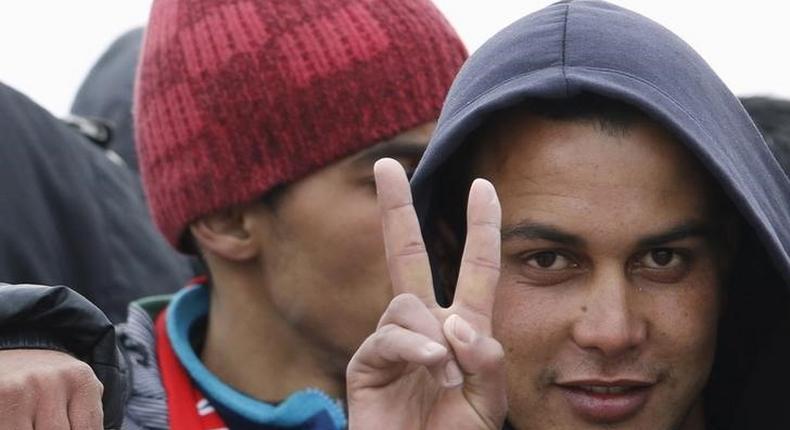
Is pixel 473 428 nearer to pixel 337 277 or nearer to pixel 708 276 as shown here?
pixel 708 276

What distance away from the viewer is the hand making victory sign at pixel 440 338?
2432mm

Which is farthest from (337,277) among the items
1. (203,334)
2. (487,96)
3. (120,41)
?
(120,41)

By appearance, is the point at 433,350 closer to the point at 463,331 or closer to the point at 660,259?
the point at 463,331

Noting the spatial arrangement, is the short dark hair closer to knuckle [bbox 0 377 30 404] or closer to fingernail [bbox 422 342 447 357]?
fingernail [bbox 422 342 447 357]

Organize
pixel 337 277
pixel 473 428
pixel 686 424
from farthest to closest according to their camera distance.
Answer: pixel 337 277
pixel 686 424
pixel 473 428

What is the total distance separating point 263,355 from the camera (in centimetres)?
374

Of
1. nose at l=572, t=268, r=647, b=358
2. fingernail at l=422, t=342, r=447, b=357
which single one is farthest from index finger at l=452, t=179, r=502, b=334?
nose at l=572, t=268, r=647, b=358

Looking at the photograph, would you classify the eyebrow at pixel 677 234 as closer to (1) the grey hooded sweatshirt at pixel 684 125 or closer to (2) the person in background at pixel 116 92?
(1) the grey hooded sweatshirt at pixel 684 125

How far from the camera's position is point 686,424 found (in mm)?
2879

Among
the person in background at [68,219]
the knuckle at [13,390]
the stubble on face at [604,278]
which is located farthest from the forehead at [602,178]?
the person in background at [68,219]

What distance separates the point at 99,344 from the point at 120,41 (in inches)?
140

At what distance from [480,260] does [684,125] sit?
0.43m

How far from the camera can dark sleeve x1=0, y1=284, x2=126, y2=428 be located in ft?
8.05

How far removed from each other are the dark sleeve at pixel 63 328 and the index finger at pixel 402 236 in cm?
46
